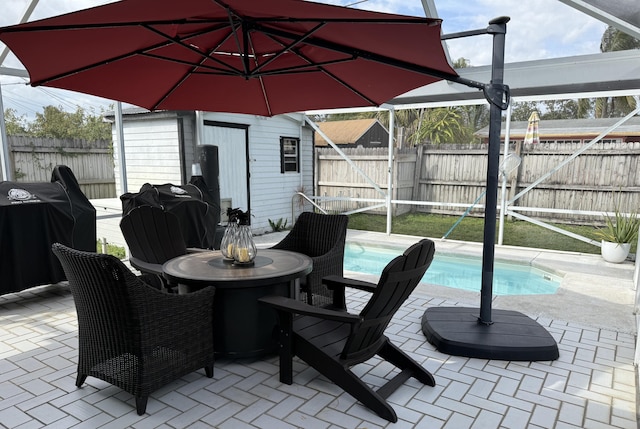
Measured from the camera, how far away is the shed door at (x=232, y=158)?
7.55 metres

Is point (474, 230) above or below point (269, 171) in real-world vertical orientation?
below

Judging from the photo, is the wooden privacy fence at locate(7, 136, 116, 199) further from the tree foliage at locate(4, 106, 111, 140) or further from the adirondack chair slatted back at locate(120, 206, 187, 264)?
the tree foliage at locate(4, 106, 111, 140)

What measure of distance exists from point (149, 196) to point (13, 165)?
266 centimetres

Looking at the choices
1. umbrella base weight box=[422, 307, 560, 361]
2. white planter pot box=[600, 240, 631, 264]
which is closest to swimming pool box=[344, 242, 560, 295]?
white planter pot box=[600, 240, 631, 264]

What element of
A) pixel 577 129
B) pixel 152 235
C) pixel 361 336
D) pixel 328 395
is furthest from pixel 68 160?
pixel 577 129

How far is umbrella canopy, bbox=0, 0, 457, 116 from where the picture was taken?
2018 millimetres

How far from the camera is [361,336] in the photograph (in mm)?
2439

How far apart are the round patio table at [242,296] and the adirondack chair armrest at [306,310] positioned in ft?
0.49

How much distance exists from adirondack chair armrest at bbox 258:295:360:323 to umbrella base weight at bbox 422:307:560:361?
3.85 ft

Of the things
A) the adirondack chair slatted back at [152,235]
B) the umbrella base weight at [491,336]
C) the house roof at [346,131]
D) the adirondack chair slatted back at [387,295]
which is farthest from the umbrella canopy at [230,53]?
the house roof at [346,131]

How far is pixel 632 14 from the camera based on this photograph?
10.5ft

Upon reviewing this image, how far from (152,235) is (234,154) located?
450cm

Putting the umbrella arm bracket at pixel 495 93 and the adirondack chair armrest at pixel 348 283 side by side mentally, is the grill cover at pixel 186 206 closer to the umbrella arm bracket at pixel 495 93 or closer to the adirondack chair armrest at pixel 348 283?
the adirondack chair armrest at pixel 348 283

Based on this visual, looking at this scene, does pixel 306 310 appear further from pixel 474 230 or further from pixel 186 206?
pixel 474 230
